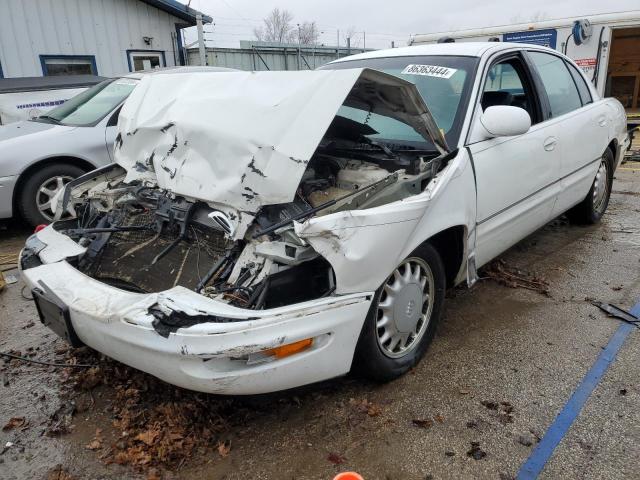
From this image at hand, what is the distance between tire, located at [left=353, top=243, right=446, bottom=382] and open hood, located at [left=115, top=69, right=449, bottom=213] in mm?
672

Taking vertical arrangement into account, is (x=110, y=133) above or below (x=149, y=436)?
above

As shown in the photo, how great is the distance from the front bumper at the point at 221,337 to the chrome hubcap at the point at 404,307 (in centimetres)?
30

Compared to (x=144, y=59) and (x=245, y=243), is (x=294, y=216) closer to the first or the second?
(x=245, y=243)

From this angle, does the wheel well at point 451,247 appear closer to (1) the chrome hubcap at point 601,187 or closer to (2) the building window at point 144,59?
(1) the chrome hubcap at point 601,187

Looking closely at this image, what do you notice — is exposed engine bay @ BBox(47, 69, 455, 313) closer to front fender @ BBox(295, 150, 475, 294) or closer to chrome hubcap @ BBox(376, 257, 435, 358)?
front fender @ BBox(295, 150, 475, 294)

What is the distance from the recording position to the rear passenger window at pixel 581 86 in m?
4.46

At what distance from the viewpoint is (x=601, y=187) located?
201 inches

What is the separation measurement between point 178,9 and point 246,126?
9996mm

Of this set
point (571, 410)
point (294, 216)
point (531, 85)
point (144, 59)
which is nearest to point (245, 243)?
point (294, 216)

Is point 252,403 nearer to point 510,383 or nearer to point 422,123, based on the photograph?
point 510,383

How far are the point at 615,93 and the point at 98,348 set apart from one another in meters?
15.8

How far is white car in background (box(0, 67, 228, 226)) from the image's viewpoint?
16.9 ft

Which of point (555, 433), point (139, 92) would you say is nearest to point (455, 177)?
point (555, 433)

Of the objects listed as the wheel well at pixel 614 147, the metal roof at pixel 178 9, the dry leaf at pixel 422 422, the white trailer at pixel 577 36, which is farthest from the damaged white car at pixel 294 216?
the metal roof at pixel 178 9
